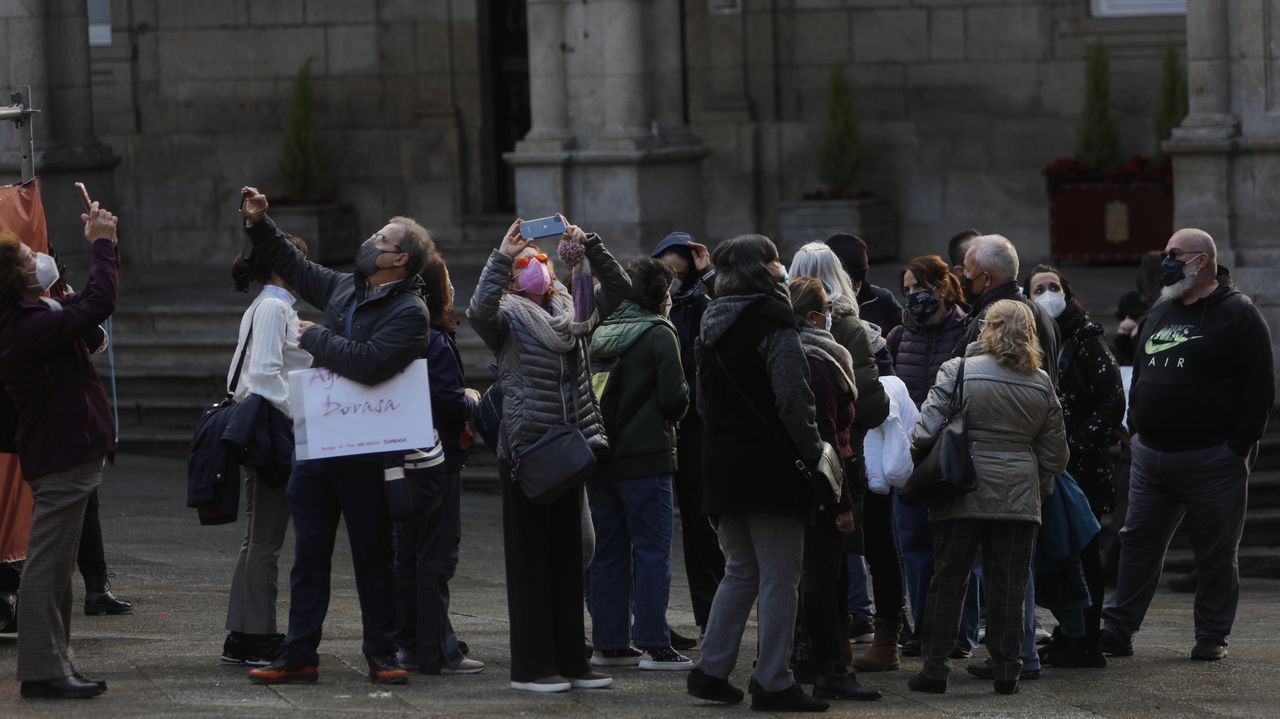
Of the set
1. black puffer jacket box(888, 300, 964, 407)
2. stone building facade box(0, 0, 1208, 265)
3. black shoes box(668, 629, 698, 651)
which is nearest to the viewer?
black puffer jacket box(888, 300, 964, 407)

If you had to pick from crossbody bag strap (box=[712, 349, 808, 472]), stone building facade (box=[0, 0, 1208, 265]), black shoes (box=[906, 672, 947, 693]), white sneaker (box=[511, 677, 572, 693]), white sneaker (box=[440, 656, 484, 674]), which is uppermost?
stone building facade (box=[0, 0, 1208, 265])

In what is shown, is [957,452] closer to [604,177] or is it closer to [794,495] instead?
[794,495]

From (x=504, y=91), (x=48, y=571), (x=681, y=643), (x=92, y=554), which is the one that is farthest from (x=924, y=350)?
(x=504, y=91)

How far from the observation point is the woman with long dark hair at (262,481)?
8.27 metres

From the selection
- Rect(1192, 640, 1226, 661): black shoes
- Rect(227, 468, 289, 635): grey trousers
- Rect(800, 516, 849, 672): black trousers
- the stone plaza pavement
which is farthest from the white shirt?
Rect(1192, 640, 1226, 661): black shoes

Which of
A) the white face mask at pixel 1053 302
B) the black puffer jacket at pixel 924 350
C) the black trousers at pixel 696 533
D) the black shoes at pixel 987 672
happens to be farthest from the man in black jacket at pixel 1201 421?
the black trousers at pixel 696 533

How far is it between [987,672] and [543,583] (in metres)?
1.96

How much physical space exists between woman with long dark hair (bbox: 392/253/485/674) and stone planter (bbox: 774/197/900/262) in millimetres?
9598

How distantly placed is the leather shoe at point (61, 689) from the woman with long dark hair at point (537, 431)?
1.63 metres

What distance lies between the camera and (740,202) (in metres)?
18.6

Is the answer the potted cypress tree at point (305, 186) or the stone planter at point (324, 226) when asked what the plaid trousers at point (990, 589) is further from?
the potted cypress tree at point (305, 186)

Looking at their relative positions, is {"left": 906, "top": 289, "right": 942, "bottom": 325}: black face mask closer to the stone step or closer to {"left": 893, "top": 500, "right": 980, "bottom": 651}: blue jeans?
{"left": 893, "top": 500, "right": 980, "bottom": 651}: blue jeans

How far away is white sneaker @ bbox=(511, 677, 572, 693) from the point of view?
308 inches

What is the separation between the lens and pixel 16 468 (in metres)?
8.84
